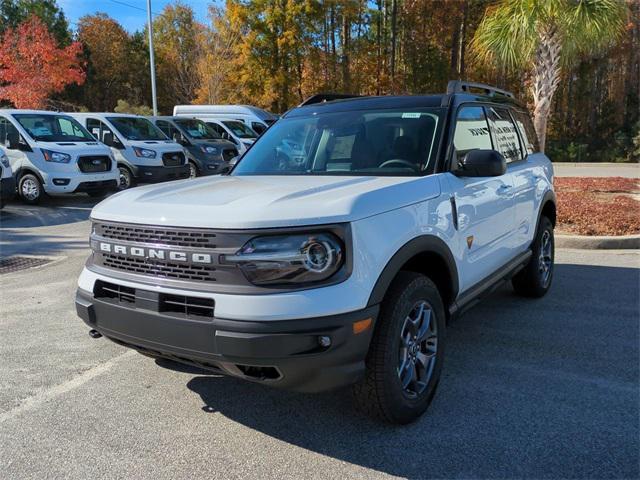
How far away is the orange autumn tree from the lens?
2514 centimetres

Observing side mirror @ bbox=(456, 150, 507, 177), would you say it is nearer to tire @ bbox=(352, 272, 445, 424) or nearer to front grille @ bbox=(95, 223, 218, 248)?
tire @ bbox=(352, 272, 445, 424)

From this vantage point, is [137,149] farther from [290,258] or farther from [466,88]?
[290,258]

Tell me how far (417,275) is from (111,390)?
6.77ft

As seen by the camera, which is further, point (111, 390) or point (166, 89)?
point (166, 89)

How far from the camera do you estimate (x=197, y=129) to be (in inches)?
684

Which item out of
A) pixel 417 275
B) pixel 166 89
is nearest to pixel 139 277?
pixel 417 275

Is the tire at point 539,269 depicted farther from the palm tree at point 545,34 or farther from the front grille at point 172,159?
the front grille at point 172,159

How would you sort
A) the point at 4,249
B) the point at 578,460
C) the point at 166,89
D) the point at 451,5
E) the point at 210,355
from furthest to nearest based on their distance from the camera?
the point at 166,89, the point at 451,5, the point at 4,249, the point at 578,460, the point at 210,355

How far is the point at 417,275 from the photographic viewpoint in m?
3.08

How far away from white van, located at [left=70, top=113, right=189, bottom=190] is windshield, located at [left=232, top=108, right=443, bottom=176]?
10.2 meters

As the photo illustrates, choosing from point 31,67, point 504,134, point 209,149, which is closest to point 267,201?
point 504,134

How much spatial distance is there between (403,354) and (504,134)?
2.50 meters

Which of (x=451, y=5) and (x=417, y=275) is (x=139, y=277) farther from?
(x=451, y=5)

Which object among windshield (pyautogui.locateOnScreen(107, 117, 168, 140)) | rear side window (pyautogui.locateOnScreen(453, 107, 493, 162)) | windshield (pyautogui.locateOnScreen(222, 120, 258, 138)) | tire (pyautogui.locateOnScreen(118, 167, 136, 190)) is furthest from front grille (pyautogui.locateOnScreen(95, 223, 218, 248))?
windshield (pyautogui.locateOnScreen(222, 120, 258, 138))
